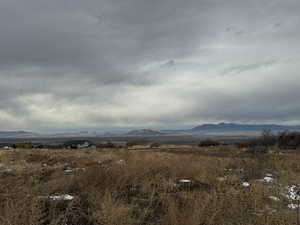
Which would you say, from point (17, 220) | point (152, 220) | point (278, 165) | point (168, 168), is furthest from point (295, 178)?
point (17, 220)

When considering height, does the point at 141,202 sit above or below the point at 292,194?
above

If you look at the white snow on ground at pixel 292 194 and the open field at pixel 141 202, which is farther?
the white snow on ground at pixel 292 194

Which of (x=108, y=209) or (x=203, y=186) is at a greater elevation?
(x=108, y=209)

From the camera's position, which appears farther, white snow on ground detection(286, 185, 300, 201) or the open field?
white snow on ground detection(286, 185, 300, 201)

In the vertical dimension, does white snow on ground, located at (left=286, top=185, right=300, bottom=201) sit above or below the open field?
below

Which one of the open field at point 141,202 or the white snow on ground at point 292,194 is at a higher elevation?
the open field at point 141,202

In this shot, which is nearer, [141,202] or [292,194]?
[141,202]

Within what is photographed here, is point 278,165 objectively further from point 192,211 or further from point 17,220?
point 17,220

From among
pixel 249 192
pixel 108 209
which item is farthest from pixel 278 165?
pixel 108 209

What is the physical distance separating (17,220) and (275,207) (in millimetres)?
5415

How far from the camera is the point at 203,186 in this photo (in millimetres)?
7617

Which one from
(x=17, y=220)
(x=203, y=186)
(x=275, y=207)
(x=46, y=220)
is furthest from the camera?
(x=203, y=186)

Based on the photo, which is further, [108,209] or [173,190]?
[173,190]

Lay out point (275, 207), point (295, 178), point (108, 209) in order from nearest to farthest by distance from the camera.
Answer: point (108, 209)
point (275, 207)
point (295, 178)
